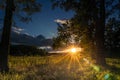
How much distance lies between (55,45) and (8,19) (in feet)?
48.0

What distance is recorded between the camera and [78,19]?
26.7 m

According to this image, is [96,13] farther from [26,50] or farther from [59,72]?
[26,50]

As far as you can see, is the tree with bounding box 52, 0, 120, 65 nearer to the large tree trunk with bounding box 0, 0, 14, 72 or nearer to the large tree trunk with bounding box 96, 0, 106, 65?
the large tree trunk with bounding box 96, 0, 106, 65

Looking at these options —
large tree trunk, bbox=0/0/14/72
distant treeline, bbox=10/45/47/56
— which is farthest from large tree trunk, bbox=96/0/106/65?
distant treeline, bbox=10/45/47/56

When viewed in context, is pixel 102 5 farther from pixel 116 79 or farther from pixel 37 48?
pixel 37 48

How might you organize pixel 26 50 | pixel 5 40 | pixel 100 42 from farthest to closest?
1. pixel 26 50
2. pixel 100 42
3. pixel 5 40

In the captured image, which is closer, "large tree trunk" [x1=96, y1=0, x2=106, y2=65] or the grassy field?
the grassy field

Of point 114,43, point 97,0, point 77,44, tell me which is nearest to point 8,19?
point 97,0

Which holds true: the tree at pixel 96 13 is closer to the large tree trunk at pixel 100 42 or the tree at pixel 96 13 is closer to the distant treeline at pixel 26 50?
the large tree trunk at pixel 100 42

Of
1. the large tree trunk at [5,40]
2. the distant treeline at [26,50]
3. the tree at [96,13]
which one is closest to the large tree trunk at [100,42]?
the tree at [96,13]

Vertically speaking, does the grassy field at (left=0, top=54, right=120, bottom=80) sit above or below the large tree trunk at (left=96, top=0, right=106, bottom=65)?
below

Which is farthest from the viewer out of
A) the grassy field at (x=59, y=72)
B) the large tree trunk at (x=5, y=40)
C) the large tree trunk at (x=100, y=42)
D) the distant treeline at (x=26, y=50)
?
the distant treeline at (x=26, y=50)

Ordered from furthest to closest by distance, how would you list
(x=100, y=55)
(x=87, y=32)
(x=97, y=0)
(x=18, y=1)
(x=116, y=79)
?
(x=87, y=32) → (x=97, y=0) → (x=100, y=55) → (x=18, y=1) → (x=116, y=79)

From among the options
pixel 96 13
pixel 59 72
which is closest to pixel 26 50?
pixel 96 13
